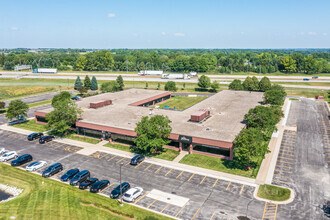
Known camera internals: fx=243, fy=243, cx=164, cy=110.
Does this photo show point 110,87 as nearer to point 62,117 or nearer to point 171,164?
point 62,117

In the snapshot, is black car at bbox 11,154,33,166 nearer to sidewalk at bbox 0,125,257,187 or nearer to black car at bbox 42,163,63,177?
black car at bbox 42,163,63,177

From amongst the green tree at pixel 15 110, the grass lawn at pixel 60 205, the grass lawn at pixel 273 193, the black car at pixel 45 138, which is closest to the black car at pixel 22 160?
the grass lawn at pixel 60 205

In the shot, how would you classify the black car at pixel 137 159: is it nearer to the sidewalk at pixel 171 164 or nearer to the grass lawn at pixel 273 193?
the sidewalk at pixel 171 164

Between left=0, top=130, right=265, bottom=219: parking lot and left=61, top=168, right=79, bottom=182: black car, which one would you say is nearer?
left=0, top=130, right=265, bottom=219: parking lot

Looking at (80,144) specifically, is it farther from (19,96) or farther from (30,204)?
(19,96)

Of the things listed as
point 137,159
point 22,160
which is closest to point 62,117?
point 22,160

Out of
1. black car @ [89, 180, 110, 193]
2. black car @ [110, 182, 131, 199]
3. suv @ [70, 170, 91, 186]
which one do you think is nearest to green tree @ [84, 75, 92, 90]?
suv @ [70, 170, 91, 186]
